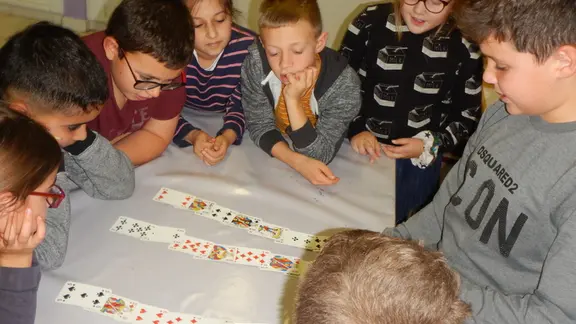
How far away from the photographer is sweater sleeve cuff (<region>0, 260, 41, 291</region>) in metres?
1.15

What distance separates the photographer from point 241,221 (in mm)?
1508

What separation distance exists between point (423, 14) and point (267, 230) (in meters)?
1.00

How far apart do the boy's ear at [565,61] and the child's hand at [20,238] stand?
119 centimetres

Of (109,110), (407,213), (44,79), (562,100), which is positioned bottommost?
(407,213)

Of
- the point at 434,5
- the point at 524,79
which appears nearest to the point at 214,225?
the point at 524,79

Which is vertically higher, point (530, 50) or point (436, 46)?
point (530, 50)

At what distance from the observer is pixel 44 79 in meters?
1.35

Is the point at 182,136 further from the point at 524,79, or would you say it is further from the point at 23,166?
the point at 524,79

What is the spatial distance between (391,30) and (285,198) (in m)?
0.88

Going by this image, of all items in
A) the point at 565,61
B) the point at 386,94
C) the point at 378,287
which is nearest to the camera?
the point at 378,287

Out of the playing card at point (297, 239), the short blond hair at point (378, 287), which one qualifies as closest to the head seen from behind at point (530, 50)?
the short blond hair at point (378, 287)

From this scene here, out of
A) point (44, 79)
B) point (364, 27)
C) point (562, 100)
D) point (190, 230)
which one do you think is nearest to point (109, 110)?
point (44, 79)

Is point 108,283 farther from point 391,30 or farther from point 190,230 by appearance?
point 391,30

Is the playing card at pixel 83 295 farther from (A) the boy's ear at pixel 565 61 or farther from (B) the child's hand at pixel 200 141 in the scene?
(A) the boy's ear at pixel 565 61
